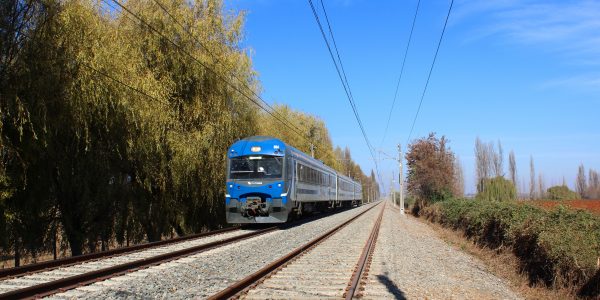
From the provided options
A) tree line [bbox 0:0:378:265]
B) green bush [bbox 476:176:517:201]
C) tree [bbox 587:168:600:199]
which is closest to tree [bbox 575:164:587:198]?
tree [bbox 587:168:600:199]

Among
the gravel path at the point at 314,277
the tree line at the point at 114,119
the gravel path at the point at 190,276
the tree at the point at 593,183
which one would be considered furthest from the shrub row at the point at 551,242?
the tree at the point at 593,183

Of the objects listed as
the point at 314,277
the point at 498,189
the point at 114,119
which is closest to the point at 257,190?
the point at 114,119

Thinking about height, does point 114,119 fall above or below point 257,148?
above

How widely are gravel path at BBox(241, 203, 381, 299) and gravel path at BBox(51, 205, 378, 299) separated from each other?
701 mm

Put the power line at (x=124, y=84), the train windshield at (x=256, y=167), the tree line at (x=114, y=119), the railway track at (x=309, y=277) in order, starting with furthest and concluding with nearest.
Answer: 1. the train windshield at (x=256, y=167)
2. the power line at (x=124, y=84)
3. the tree line at (x=114, y=119)
4. the railway track at (x=309, y=277)

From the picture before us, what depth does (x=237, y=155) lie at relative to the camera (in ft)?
62.2

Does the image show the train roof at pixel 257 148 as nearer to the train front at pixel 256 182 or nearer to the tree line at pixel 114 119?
the train front at pixel 256 182

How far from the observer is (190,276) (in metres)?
8.72

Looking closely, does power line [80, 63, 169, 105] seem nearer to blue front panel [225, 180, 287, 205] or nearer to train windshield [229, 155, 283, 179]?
train windshield [229, 155, 283, 179]

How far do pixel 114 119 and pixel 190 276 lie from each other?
7399 millimetres

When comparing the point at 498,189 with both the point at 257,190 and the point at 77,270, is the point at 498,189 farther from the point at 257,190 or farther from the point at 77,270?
the point at 77,270

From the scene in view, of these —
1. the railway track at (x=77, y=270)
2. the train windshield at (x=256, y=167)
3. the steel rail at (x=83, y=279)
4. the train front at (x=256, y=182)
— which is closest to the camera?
the steel rail at (x=83, y=279)

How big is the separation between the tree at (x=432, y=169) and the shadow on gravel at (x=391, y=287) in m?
28.0

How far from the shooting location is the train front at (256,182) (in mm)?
18391
